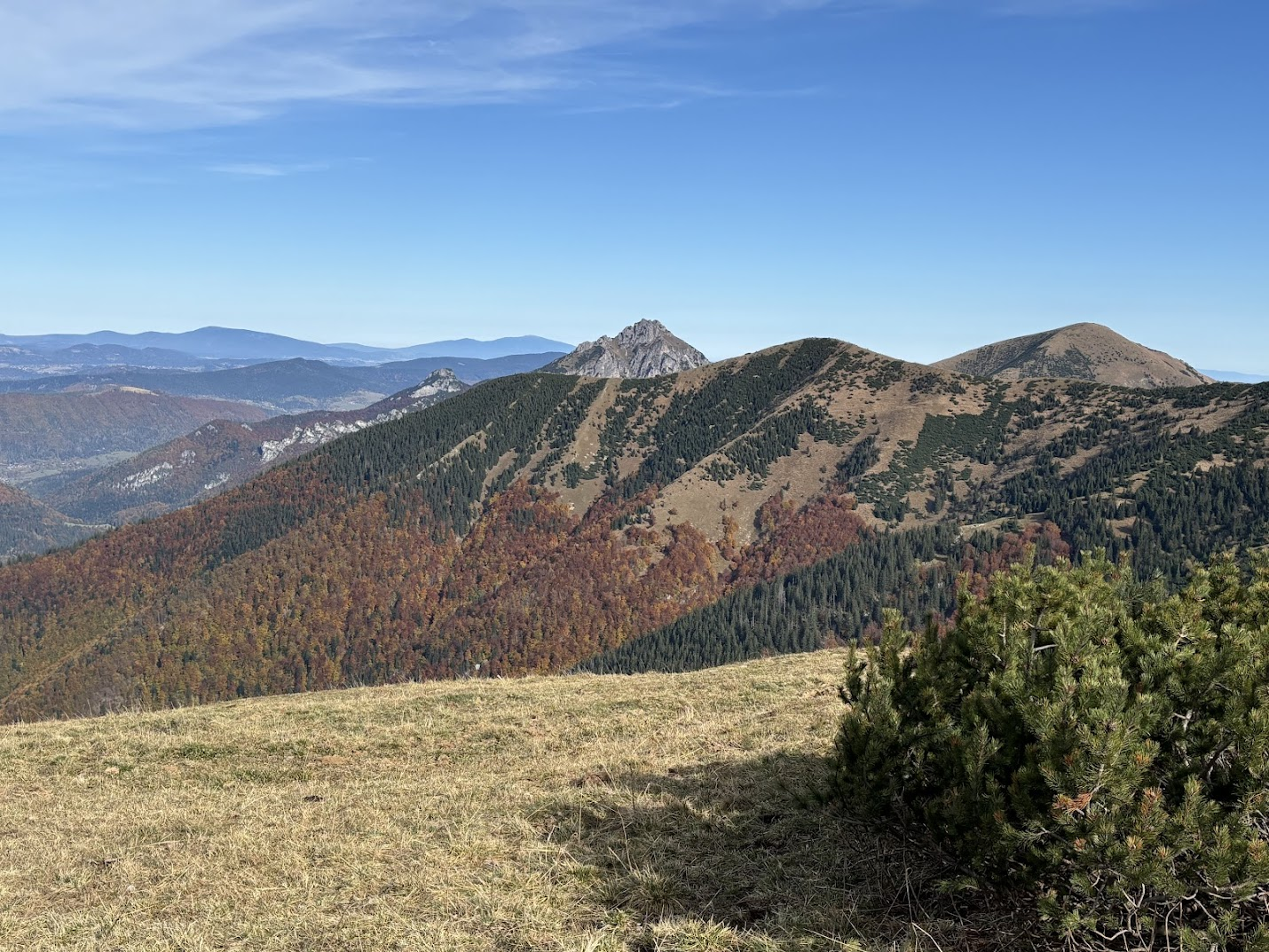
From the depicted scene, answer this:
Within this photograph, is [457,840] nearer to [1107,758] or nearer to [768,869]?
[768,869]

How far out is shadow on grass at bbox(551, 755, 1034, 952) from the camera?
833 cm

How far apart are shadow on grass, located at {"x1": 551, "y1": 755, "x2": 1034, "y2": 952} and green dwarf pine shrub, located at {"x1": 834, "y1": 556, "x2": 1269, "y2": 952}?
2.52 ft

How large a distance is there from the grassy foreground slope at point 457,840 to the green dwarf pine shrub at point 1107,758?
1.41 m

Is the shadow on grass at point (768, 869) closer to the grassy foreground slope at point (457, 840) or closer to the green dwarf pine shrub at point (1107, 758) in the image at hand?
the grassy foreground slope at point (457, 840)

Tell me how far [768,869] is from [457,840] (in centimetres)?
484

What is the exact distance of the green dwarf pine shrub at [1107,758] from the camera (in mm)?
6449

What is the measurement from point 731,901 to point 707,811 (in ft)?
9.71

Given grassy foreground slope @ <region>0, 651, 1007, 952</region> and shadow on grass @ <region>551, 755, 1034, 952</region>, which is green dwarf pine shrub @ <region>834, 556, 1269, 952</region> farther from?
grassy foreground slope @ <region>0, 651, 1007, 952</region>

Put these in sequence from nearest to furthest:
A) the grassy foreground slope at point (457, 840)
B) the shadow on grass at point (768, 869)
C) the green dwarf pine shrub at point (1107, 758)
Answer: the green dwarf pine shrub at point (1107, 758)
the shadow on grass at point (768, 869)
the grassy foreground slope at point (457, 840)

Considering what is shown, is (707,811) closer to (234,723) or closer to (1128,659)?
(1128,659)

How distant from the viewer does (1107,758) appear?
6590 millimetres

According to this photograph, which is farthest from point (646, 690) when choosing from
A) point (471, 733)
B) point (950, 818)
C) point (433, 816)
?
point (950, 818)

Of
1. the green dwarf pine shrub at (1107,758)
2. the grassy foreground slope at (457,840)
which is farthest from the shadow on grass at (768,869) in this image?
the green dwarf pine shrub at (1107,758)

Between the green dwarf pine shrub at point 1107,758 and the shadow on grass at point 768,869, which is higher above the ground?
the green dwarf pine shrub at point 1107,758
